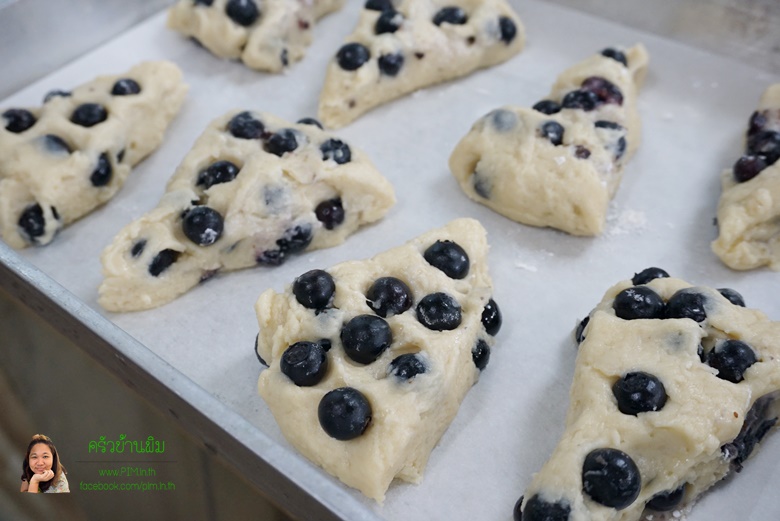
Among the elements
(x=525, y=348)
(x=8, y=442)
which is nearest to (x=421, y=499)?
(x=525, y=348)

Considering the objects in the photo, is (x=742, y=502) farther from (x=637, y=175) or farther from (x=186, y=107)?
(x=186, y=107)

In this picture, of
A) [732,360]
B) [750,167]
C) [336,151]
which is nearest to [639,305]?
[732,360]

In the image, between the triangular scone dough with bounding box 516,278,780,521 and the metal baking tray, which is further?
→ the metal baking tray

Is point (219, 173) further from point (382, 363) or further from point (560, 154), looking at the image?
point (560, 154)

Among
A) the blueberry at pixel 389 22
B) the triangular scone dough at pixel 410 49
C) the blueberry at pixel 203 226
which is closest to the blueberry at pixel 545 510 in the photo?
the blueberry at pixel 203 226

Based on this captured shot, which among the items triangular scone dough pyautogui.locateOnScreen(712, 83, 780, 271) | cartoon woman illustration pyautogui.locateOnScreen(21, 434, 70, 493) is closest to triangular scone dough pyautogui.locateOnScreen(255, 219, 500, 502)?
cartoon woman illustration pyautogui.locateOnScreen(21, 434, 70, 493)

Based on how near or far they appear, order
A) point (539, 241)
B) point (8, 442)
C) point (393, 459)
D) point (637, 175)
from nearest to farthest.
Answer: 1. point (393, 459)
2. point (8, 442)
3. point (539, 241)
4. point (637, 175)

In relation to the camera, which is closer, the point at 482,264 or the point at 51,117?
the point at 482,264

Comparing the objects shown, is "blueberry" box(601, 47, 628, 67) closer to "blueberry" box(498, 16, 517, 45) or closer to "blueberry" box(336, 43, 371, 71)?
"blueberry" box(498, 16, 517, 45)
